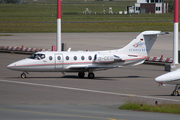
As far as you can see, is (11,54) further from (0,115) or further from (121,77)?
(0,115)

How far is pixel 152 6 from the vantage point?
144 metres

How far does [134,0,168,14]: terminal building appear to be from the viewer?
462 ft

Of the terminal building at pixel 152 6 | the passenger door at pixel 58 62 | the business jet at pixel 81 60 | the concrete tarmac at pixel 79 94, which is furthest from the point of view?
the terminal building at pixel 152 6

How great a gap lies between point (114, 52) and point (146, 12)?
119m

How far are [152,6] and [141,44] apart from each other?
116521 mm

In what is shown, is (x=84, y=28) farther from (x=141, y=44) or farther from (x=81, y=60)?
(x=81, y=60)

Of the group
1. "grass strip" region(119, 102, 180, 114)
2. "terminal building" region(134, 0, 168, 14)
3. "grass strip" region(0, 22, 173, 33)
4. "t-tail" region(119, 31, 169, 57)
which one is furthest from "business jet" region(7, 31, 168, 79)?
"terminal building" region(134, 0, 168, 14)

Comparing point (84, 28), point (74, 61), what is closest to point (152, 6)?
point (84, 28)

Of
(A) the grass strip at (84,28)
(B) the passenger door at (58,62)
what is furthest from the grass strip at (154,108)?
(A) the grass strip at (84,28)

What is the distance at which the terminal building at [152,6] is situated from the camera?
140750 millimetres

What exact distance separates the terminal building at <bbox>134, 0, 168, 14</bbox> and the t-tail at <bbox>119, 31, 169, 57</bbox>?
11224cm

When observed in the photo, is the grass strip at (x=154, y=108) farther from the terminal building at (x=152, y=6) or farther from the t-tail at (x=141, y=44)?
the terminal building at (x=152, y=6)

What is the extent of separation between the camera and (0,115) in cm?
1661

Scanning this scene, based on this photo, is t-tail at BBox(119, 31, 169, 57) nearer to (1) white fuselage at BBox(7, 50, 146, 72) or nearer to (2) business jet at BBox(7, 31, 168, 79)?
(2) business jet at BBox(7, 31, 168, 79)
